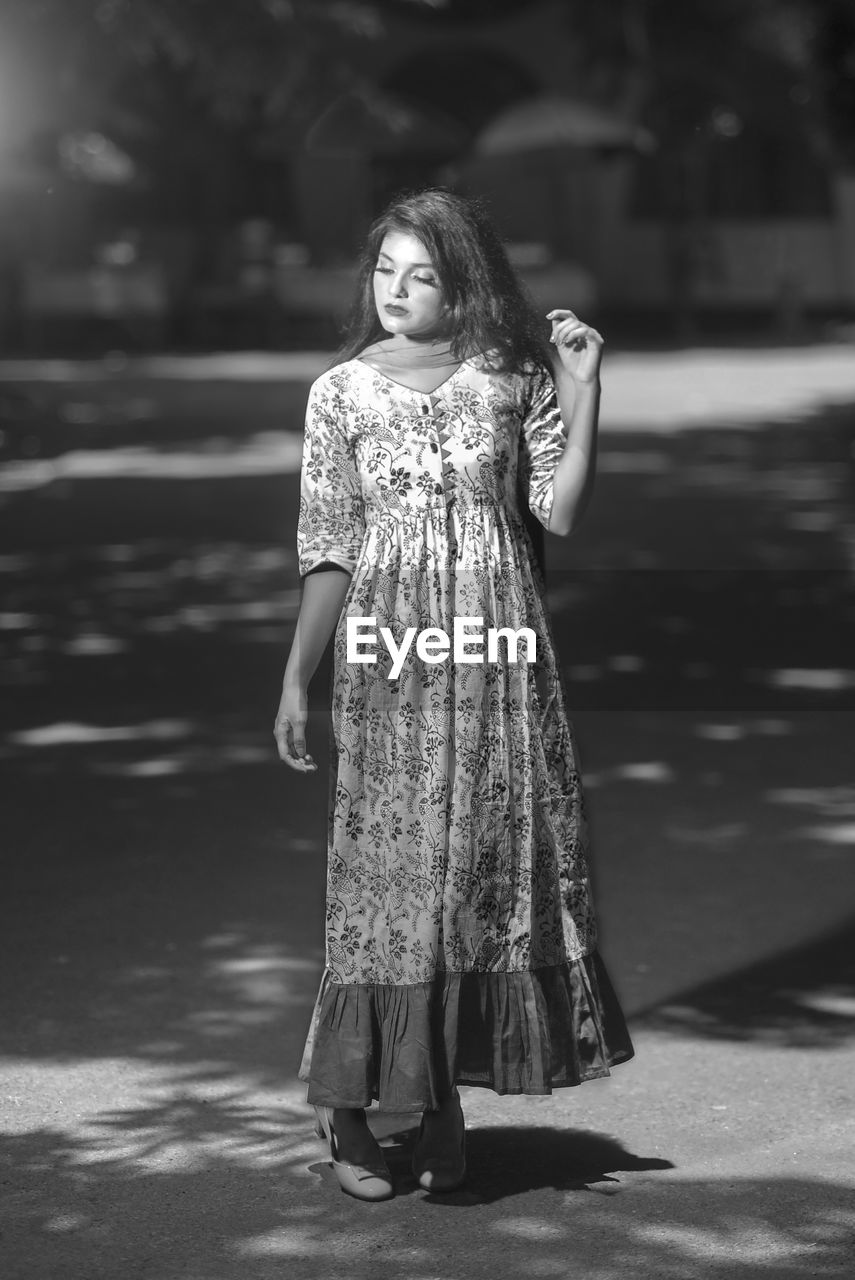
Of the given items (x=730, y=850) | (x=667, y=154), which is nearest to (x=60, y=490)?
(x=730, y=850)

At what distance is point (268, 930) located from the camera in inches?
255

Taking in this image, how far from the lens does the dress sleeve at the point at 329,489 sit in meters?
4.57

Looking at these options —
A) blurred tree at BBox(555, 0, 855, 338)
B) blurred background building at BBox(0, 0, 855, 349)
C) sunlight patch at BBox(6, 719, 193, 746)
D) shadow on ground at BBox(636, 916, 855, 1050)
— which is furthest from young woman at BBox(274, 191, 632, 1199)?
blurred tree at BBox(555, 0, 855, 338)

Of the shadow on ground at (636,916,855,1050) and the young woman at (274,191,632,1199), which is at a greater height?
the young woman at (274,191,632,1199)

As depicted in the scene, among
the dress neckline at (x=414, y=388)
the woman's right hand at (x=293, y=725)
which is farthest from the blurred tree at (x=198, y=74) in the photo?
the woman's right hand at (x=293, y=725)

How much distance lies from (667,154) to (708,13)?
2.94 metres

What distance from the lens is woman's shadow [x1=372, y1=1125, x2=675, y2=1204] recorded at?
15.2 ft

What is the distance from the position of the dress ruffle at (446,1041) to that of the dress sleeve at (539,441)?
0.94 metres

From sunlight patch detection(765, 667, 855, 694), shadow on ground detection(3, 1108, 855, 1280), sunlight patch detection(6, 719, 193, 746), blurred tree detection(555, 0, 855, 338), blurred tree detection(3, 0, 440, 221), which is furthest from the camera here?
blurred tree detection(555, 0, 855, 338)

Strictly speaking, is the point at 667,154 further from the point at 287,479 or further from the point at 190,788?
the point at 190,788

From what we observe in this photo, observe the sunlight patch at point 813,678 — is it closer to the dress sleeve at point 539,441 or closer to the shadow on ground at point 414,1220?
the shadow on ground at point 414,1220

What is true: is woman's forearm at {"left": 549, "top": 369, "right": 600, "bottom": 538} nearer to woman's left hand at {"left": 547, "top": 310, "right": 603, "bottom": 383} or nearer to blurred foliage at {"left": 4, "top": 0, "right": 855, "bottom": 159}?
woman's left hand at {"left": 547, "top": 310, "right": 603, "bottom": 383}

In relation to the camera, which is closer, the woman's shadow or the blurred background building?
the woman's shadow

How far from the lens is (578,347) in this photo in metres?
4.51
